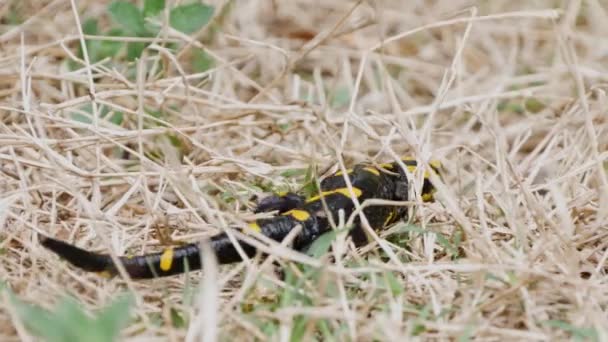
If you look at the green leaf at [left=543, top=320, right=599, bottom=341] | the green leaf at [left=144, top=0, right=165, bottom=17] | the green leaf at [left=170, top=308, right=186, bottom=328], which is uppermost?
the green leaf at [left=144, top=0, right=165, bottom=17]

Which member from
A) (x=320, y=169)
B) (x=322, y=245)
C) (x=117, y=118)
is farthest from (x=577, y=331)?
(x=117, y=118)

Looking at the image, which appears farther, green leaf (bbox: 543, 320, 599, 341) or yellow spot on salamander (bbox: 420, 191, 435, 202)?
yellow spot on salamander (bbox: 420, 191, 435, 202)

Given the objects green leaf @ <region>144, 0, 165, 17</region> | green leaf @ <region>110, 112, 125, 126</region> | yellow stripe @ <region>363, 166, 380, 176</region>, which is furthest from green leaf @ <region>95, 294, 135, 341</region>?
green leaf @ <region>144, 0, 165, 17</region>

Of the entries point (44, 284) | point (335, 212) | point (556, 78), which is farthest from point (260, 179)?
point (556, 78)

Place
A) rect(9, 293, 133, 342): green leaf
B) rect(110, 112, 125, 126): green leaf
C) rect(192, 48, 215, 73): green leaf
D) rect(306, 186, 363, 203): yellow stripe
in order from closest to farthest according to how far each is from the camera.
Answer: rect(9, 293, 133, 342): green leaf
rect(306, 186, 363, 203): yellow stripe
rect(110, 112, 125, 126): green leaf
rect(192, 48, 215, 73): green leaf

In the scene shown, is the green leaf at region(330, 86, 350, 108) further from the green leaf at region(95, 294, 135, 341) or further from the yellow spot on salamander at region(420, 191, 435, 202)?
the green leaf at region(95, 294, 135, 341)
